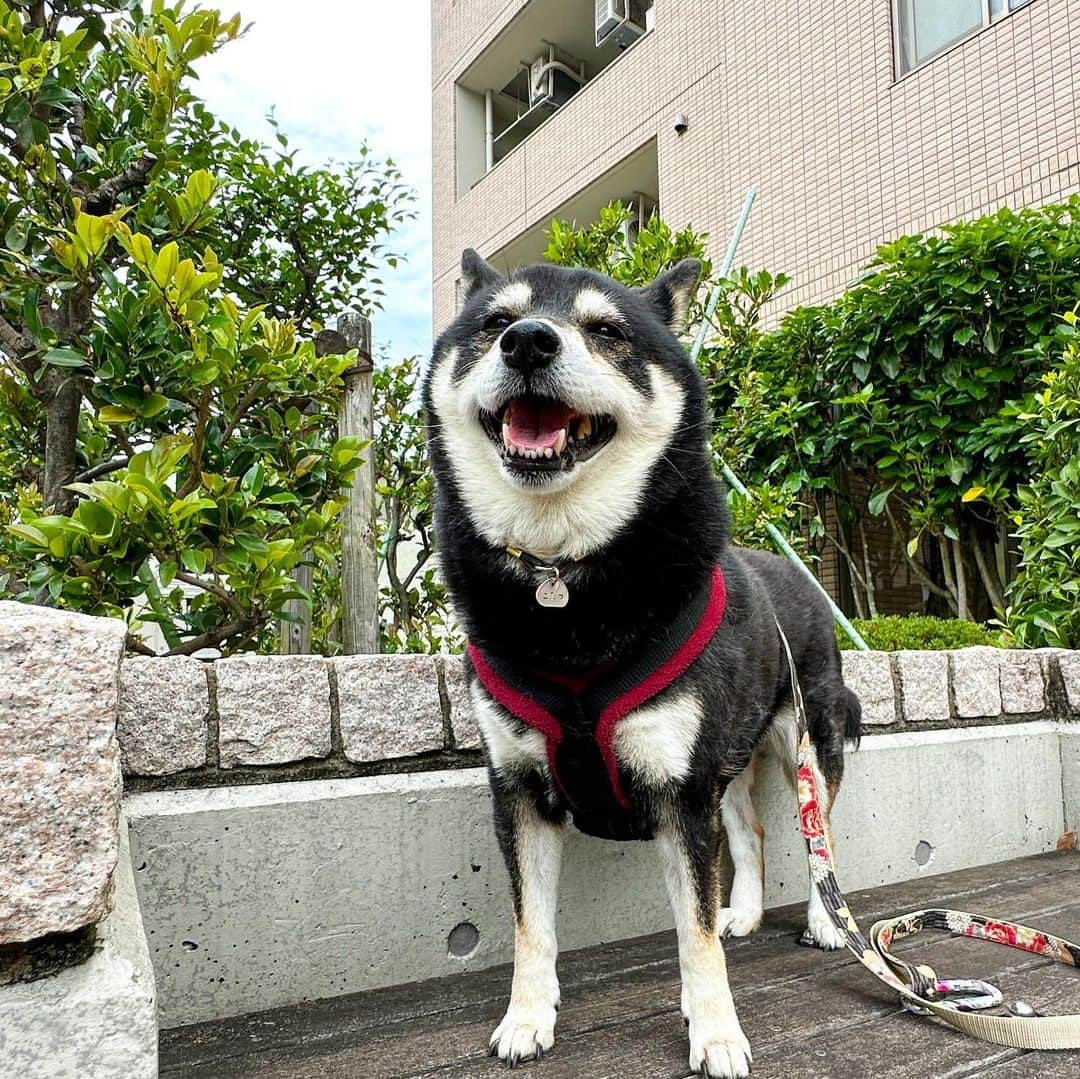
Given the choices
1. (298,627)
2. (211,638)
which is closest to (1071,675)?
(298,627)

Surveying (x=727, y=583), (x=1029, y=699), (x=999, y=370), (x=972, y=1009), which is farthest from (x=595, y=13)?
(x=972, y=1009)

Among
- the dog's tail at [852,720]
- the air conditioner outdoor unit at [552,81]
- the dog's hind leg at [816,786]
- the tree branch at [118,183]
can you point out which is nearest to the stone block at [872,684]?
the dog's tail at [852,720]

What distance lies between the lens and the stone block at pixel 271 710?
1974 mm

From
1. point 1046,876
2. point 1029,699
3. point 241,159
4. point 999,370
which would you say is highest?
point 241,159

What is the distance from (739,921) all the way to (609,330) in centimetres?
173

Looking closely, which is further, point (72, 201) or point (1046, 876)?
point (1046, 876)

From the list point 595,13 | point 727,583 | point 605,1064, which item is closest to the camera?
point 605,1064

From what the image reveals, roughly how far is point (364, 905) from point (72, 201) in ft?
6.36

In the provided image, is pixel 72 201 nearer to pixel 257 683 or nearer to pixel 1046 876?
pixel 257 683

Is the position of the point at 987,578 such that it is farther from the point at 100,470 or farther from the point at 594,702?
the point at 100,470

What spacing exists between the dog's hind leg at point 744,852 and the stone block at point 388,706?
96 centimetres

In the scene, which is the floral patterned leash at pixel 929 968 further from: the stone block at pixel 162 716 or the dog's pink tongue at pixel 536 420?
the stone block at pixel 162 716

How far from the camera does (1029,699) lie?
11.7ft

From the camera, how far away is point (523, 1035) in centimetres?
167
